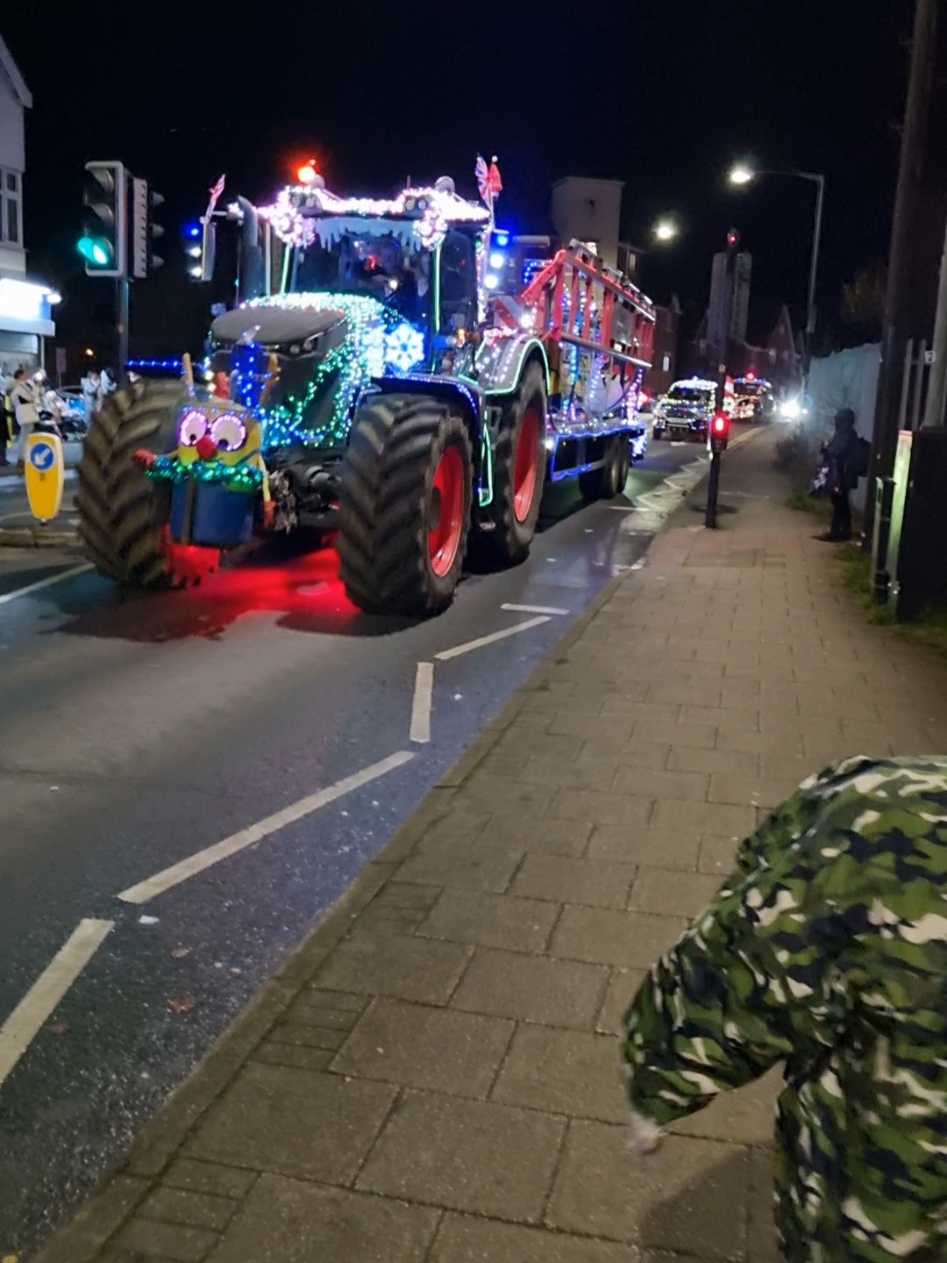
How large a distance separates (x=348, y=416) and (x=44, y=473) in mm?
4814

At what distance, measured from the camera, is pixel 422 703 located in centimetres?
741

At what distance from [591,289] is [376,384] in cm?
730

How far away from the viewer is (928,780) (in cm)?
167

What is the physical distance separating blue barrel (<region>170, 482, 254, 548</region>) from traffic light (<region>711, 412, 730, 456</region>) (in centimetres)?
810

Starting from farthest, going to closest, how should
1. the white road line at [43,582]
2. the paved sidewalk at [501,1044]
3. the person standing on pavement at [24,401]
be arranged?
1. the person standing on pavement at [24,401]
2. the white road line at [43,582]
3. the paved sidewalk at [501,1044]

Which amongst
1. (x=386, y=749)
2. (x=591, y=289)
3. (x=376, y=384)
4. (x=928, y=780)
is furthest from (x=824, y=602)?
(x=928, y=780)

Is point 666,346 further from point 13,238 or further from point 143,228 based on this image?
point 143,228

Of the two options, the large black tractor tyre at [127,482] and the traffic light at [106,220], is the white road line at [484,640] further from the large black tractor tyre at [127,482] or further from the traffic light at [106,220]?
the traffic light at [106,220]

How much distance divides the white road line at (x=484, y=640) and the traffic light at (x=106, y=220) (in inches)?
210

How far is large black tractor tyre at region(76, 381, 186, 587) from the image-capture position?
935cm

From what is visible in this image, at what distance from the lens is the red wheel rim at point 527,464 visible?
42.1 ft

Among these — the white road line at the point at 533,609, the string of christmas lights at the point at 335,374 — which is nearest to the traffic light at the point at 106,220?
the string of christmas lights at the point at 335,374

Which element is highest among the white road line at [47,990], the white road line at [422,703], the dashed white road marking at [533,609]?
the dashed white road marking at [533,609]

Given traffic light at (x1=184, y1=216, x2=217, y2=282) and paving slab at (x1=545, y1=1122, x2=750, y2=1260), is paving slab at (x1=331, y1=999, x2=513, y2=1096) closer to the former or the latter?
paving slab at (x1=545, y1=1122, x2=750, y2=1260)
